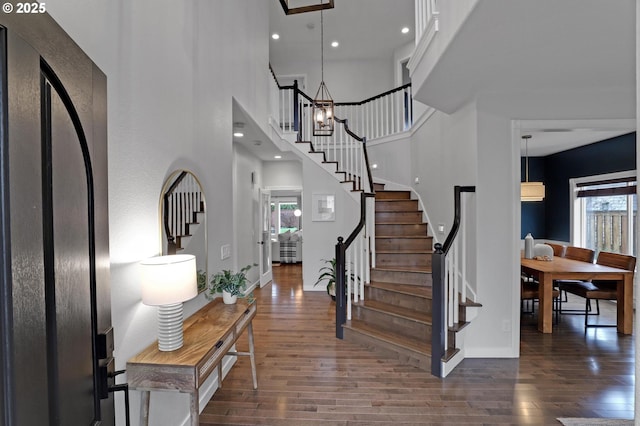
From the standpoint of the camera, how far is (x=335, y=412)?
2434 mm

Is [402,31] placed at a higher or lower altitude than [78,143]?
higher

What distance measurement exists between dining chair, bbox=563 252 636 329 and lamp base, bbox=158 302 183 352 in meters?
4.93

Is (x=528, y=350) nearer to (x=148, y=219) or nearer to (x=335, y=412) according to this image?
(x=335, y=412)

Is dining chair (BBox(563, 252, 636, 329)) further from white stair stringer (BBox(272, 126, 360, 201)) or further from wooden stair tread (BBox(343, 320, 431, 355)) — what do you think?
white stair stringer (BBox(272, 126, 360, 201))

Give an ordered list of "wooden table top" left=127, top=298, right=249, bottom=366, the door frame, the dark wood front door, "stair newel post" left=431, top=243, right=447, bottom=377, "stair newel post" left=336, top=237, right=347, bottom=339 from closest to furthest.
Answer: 1. the dark wood front door
2. "wooden table top" left=127, top=298, right=249, bottom=366
3. "stair newel post" left=431, top=243, right=447, bottom=377
4. "stair newel post" left=336, top=237, right=347, bottom=339
5. the door frame

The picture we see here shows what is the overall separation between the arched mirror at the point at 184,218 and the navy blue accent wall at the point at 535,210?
7218 millimetres

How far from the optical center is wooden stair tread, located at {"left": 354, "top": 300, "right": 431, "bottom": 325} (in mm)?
3346

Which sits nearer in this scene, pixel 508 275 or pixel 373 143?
pixel 508 275

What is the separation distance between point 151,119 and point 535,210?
26.1ft

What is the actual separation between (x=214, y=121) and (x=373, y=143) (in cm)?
457

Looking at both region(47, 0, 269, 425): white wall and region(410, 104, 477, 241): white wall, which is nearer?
region(47, 0, 269, 425): white wall

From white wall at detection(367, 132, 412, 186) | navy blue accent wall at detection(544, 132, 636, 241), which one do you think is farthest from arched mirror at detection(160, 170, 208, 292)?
navy blue accent wall at detection(544, 132, 636, 241)

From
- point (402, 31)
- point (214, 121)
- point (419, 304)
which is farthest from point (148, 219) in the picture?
point (402, 31)

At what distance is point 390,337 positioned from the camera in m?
3.40
